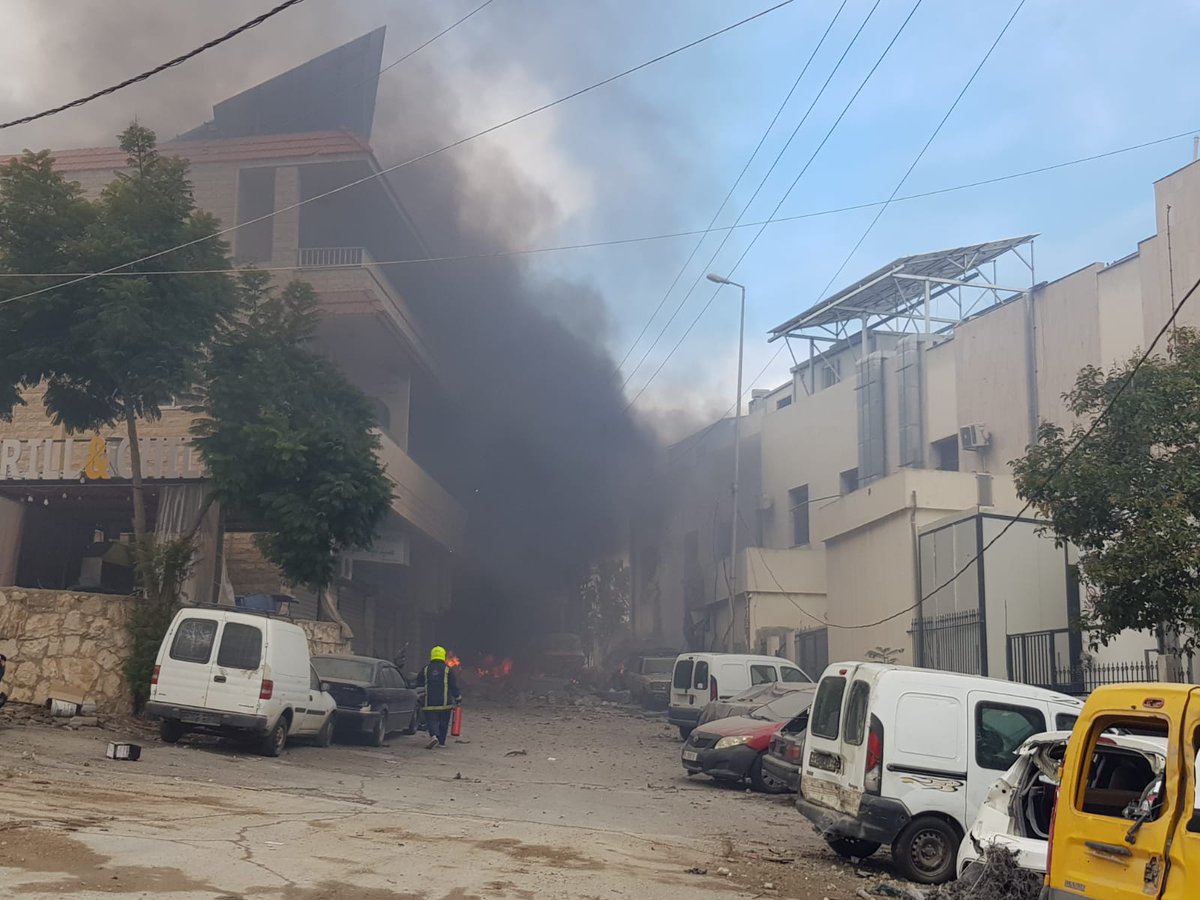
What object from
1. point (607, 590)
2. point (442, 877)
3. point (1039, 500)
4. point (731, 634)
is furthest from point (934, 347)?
point (442, 877)

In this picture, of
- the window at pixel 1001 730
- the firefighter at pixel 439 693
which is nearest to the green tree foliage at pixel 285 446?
the firefighter at pixel 439 693

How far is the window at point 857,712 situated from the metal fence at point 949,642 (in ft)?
39.6

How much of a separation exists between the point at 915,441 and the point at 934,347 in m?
2.86

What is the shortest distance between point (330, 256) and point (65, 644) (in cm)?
1808

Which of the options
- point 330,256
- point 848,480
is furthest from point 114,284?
point 848,480

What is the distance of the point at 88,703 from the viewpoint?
57.0 ft

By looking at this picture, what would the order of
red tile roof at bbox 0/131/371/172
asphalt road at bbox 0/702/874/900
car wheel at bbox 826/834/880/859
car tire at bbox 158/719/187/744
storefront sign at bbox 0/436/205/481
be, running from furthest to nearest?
red tile roof at bbox 0/131/371/172
storefront sign at bbox 0/436/205/481
car tire at bbox 158/719/187/744
car wheel at bbox 826/834/880/859
asphalt road at bbox 0/702/874/900

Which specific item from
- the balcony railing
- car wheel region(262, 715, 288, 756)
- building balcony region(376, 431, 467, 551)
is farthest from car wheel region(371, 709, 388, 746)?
the balcony railing

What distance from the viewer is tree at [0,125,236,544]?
18.4 meters

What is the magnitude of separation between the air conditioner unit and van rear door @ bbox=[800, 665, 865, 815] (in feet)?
81.7

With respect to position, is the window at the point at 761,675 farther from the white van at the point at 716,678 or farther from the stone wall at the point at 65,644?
the stone wall at the point at 65,644

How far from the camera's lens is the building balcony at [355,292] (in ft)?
104

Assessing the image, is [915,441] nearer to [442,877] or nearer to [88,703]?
[88,703]

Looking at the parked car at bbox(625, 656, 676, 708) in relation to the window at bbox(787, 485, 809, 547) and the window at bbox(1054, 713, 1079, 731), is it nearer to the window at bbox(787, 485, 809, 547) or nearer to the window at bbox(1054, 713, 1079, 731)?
the window at bbox(787, 485, 809, 547)
